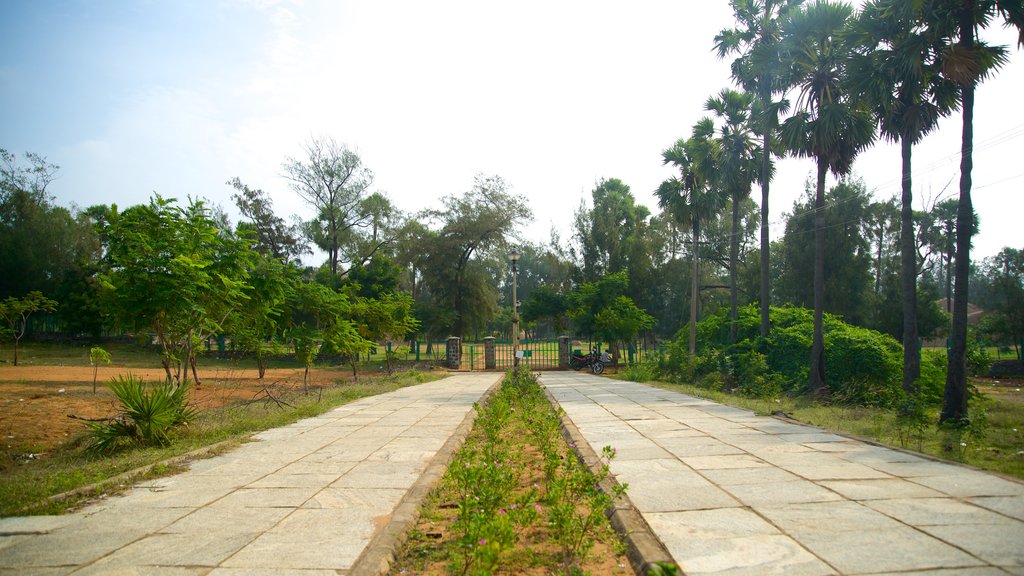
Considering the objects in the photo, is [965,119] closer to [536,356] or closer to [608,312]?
[608,312]

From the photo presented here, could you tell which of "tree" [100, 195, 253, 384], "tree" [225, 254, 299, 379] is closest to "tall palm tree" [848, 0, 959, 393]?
"tree" [100, 195, 253, 384]

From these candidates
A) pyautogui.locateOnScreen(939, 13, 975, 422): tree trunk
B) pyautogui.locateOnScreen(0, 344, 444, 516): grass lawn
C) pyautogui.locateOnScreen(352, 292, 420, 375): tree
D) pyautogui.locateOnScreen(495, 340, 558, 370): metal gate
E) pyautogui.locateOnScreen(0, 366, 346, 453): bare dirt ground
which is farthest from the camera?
pyautogui.locateOnScreen(495, 340, 558, 370): metal gate

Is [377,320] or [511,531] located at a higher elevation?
[377,320]

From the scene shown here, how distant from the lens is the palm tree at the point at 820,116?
14.2m

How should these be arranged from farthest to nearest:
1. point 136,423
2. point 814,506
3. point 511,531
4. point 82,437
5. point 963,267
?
1. point 963,267
2. point 82,437
3. point 136,423
4. point 814,506
5. point 511,531

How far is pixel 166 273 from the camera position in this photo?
9.51m

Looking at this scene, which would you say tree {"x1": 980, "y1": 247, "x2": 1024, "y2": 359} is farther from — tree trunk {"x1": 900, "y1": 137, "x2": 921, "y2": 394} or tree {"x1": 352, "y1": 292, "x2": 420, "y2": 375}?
tree {"x1": 352, "y1": 292, "x2": 420, "y2": 375}

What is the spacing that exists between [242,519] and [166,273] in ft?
22.2

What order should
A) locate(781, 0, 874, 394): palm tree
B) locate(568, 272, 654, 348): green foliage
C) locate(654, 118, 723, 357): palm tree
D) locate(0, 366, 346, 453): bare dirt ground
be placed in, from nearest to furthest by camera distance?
locate(0, 366, 346, 453): bare dirt ground
locate(781, 0, 874, 394): palm tree
locate(654, 118, 723, 357): palm tree
locate(568, 272, 654, 348): green foliage

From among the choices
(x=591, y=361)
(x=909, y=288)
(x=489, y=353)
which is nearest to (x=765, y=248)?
(x=909, y=288)

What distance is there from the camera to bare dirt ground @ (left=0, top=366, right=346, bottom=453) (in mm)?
8141

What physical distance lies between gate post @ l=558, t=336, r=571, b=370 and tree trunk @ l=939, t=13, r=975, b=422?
70.0 feet

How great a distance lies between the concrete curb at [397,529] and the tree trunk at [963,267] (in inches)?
321

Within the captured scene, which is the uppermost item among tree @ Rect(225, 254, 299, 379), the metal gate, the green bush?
tree @ Rect(225, 254, 299, 379)
